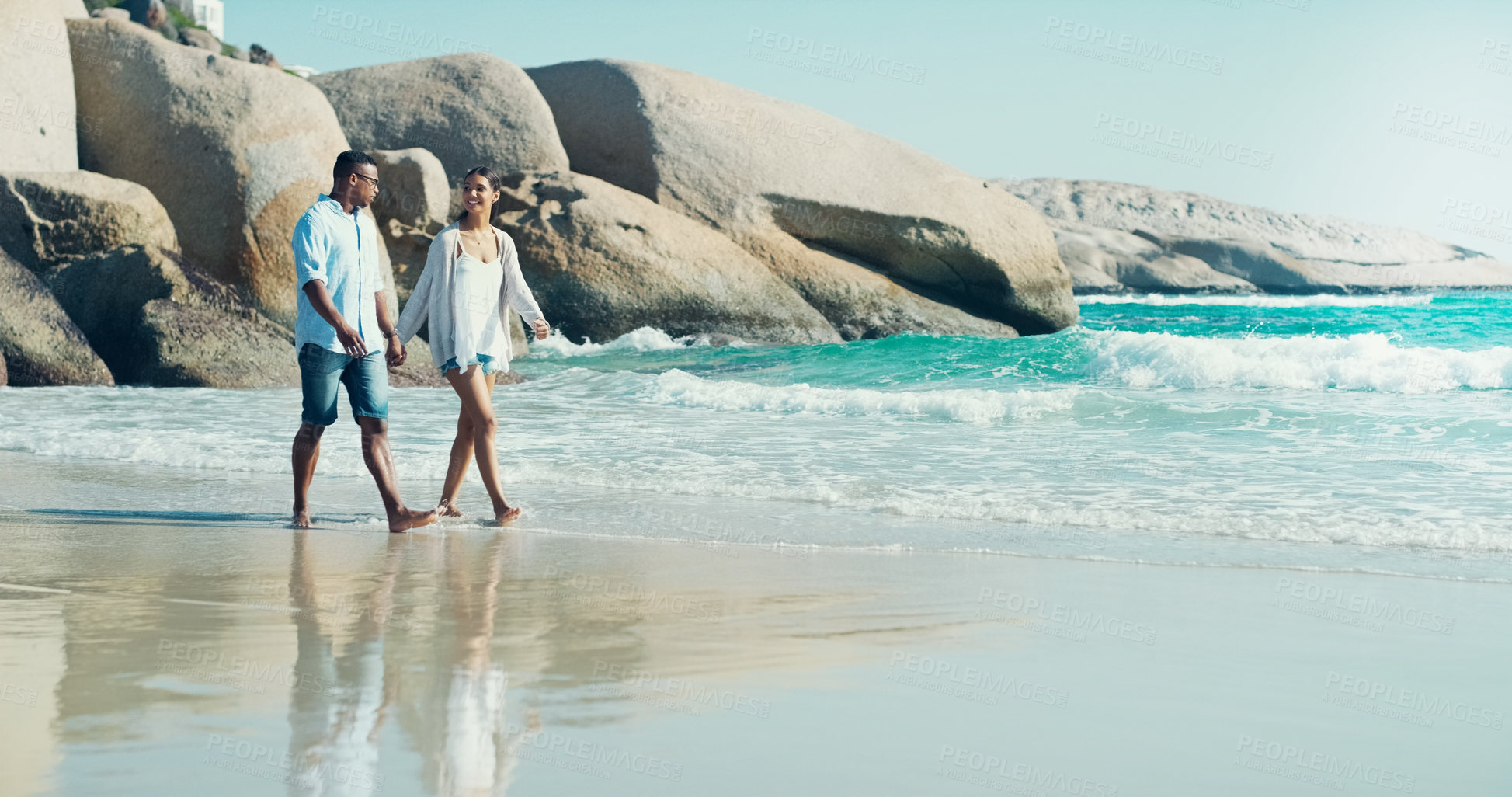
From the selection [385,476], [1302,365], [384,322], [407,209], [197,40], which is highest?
[197,40]

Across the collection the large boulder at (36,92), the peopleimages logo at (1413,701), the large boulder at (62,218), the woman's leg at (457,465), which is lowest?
the peopleimages logo at (1413,701)

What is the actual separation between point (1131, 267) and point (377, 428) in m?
58.1

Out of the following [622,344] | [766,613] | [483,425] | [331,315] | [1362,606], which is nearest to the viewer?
[766,613]

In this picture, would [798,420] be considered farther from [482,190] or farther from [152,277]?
[152,277]

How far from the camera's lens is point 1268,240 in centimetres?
7250

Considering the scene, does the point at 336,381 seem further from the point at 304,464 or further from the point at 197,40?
the point at 197,40

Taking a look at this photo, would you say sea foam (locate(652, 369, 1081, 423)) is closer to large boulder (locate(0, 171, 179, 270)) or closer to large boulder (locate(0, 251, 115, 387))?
large boulder (locate(0, 251, 115, 387))

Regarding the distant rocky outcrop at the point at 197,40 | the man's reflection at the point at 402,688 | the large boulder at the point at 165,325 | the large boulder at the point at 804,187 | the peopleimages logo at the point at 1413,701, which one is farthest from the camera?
the distant rocky outcrop at the point at 197,40

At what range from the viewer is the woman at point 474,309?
5.14 meters

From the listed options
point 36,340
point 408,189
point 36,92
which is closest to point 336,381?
point 36,340

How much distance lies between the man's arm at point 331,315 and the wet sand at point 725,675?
795 millimetres

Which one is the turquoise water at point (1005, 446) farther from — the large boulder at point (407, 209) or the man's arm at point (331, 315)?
the large boulder at point (407, 209)

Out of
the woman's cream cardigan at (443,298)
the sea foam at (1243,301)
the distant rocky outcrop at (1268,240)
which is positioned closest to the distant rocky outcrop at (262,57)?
the woman's cream cardigan at (443,298)

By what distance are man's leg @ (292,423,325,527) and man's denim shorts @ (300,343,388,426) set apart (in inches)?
2.2
